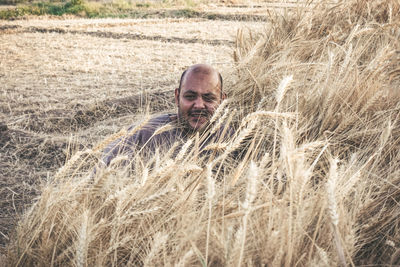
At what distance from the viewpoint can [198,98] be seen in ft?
7.40

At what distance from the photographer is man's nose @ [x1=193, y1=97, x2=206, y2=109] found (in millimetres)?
2219

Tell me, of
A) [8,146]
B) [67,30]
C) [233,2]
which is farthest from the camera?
[233,2]

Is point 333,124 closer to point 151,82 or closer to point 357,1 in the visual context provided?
point 357,1

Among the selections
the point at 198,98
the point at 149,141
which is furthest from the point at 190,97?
the point at 149,141

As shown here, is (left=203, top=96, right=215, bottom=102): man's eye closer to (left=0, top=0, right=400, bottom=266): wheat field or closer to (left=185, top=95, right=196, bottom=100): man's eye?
(left=185, top=95, right=196, bottom=100): man's eye

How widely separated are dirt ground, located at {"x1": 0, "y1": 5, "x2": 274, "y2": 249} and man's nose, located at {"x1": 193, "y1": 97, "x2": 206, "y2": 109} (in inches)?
26.9

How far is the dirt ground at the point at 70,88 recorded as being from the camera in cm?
253

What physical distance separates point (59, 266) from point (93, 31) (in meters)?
9.70

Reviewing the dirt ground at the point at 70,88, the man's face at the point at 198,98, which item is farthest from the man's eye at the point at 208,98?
the dirt ground at the point at 70,88

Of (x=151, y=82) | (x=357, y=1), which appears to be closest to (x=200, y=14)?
(x=151, y=82)

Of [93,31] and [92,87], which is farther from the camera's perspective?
[93,31]

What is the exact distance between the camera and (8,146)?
2834 mm

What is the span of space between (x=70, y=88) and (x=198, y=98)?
2780 millimetres

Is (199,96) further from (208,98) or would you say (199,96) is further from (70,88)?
(70,88)
